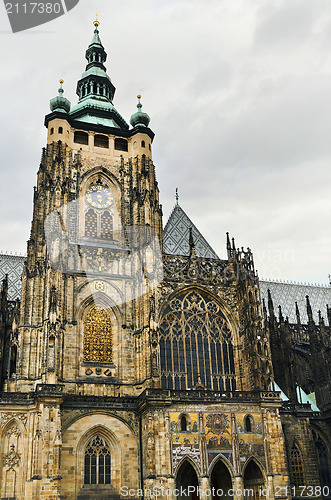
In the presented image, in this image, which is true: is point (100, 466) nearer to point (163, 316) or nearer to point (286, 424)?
point (163, 316)

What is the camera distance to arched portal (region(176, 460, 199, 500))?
2748cm

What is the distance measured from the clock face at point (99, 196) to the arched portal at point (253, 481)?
1780 cm

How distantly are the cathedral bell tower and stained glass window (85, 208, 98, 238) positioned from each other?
2.6 inches

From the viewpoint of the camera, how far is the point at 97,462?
26391mm

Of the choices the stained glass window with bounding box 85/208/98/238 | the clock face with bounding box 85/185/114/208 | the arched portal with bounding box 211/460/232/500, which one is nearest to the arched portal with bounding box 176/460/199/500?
the arched portal with bounding box 211/460/232/500

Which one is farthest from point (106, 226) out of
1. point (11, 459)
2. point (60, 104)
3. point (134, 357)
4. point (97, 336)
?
point (11, 459)

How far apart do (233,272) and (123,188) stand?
30.0 feet

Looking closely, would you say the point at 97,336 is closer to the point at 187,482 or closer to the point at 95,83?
Result: the point at 187,482

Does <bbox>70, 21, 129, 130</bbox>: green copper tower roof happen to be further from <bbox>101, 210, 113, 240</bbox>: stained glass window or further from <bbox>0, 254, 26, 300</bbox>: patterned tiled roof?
<bbox>0, 254, 26, 300</bbox>: patterned tiled roof

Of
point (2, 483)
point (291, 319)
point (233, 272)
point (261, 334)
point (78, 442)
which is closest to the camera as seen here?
point (2, 483)

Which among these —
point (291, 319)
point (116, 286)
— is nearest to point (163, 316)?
point (116, 286)

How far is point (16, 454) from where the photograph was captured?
82.2 ft

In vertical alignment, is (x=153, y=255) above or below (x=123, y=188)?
below

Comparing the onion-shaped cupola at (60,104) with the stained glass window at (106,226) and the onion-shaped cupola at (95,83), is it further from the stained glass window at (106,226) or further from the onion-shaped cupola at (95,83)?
the stained glass window at (106,226)
